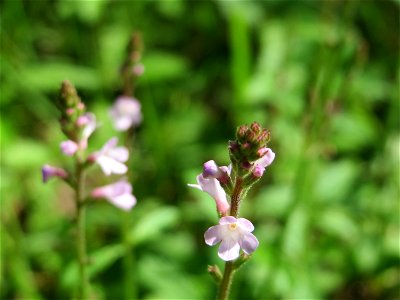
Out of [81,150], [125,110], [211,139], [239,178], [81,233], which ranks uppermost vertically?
[211,139]

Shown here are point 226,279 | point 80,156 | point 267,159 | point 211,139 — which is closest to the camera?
point 267,159

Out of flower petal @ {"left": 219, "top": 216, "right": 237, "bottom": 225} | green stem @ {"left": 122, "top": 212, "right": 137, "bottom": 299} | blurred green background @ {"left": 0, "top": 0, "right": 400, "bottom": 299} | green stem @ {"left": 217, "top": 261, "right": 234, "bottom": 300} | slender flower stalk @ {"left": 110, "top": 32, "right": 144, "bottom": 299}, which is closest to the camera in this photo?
flower petal @ {"left": 219, "top": 216, "right": 237, "bottom": 225}

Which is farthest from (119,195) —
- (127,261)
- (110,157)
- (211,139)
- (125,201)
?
(211,139)

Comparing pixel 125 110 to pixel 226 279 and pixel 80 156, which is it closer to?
pixel 80 156

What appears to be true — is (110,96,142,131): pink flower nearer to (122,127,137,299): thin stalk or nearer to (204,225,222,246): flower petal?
(122,127,137,299): thin stalk

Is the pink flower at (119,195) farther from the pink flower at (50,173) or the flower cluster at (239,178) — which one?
the flower cluster at (239,178)

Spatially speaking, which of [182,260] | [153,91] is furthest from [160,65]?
[182,260]

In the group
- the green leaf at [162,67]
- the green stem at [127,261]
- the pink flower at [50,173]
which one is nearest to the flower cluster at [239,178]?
the pink flower at [50,173]

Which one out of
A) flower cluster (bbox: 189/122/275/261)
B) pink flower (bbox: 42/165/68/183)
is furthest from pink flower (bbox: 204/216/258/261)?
pink flower (bbox: 42/165/68/183)
